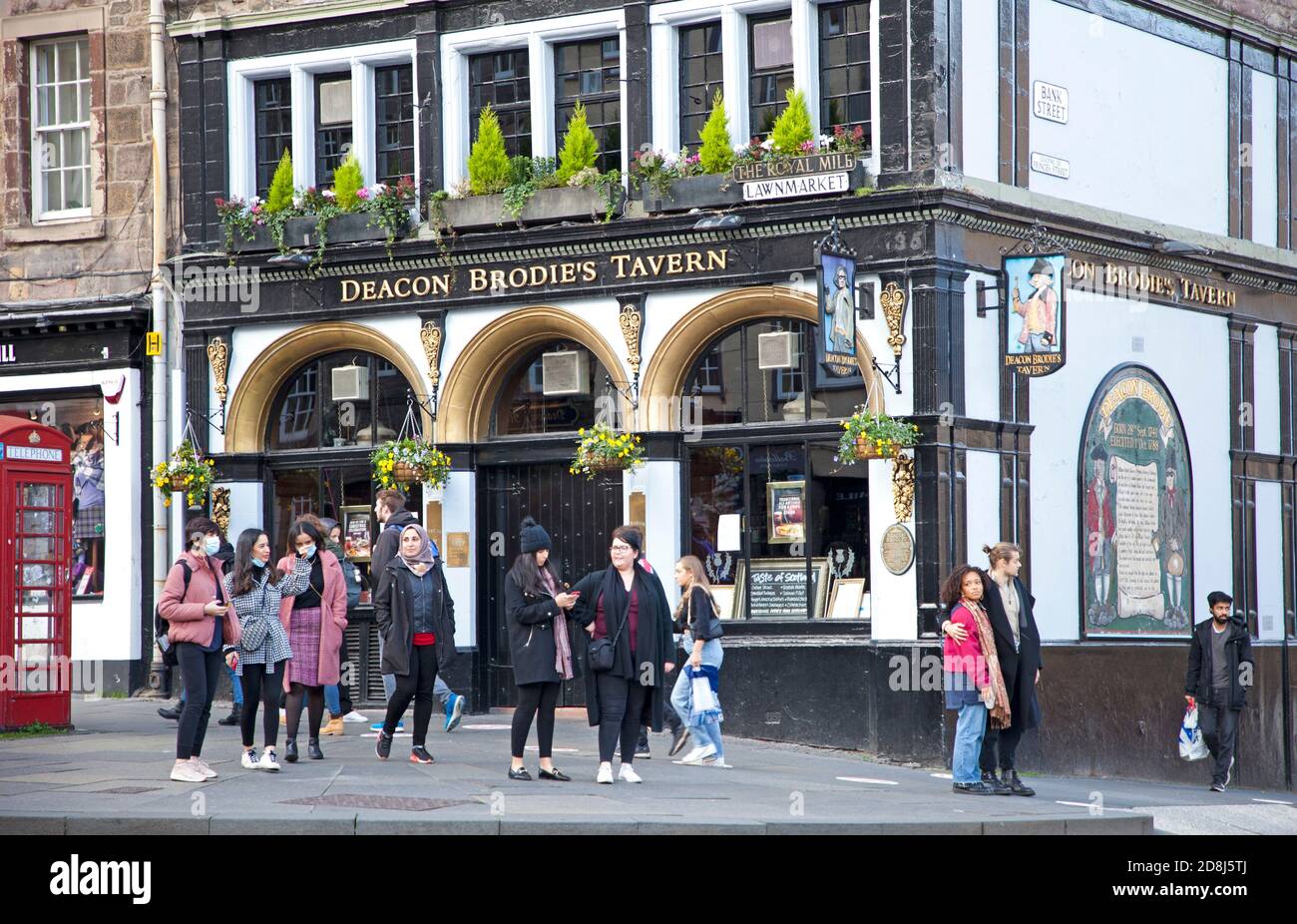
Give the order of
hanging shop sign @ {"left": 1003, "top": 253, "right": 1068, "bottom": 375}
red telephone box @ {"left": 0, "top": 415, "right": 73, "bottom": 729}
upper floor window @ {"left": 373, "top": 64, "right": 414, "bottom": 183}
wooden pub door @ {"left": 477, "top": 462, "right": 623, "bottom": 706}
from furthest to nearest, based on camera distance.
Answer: upper floor window @ {"left": 373, "top": 64, "right": 414, "bottom": 183} → wooden pub door @ {"left": 477, "top": 462, "right": 623, "bottom": 706} → hanging shop sign @ {"left": 1003, "top": 253, "right": 1068, "bottom": 375} → red telephone box @ {"left": 0, "top": 415, "right": 73, "bottom": 729}

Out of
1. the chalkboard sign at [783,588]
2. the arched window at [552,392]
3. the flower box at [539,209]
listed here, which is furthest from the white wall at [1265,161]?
the arched window at [552,392]

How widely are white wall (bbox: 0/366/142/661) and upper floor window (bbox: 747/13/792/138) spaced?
27.2 feet

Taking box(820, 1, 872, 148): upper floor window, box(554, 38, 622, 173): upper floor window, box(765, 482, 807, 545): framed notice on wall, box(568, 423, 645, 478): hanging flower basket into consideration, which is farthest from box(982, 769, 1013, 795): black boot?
box(554, 38, 622, 173): upper floor window

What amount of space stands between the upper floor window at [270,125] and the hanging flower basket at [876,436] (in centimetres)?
816

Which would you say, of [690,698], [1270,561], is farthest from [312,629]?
[1270,561]

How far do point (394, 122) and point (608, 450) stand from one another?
507cm

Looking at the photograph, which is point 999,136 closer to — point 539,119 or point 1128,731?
point 539,119

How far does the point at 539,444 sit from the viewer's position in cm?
2144

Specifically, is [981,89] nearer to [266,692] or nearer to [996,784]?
[996,784]

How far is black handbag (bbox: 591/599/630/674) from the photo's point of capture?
14422 mm

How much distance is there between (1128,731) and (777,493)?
4.61 m

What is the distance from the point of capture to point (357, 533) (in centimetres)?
2244

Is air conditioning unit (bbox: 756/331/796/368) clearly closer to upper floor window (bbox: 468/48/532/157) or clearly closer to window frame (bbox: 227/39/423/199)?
upper floor window (bbox: 468/48/532/157)
